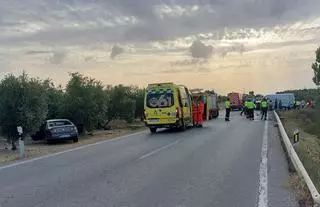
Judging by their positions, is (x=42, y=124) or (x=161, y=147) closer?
(x=161, y=147)

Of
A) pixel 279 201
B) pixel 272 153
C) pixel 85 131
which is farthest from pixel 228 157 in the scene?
pixel 85 131

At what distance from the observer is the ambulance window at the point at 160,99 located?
1255 inches

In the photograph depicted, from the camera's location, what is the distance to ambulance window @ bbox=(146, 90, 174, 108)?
31875mm

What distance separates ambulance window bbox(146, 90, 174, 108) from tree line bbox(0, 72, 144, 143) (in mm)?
5943

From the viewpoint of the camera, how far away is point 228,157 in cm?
1770

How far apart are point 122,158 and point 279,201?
8695mm

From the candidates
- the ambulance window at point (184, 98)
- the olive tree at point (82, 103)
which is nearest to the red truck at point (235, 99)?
the olive tree at point (82, 103)

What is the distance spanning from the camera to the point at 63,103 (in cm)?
4178

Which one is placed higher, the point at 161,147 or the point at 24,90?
the point at 24,90

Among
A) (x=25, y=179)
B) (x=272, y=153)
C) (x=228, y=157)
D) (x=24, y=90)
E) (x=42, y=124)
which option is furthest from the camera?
(x=42, y=124)

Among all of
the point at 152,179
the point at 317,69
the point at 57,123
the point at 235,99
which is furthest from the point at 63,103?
the point at 317,69

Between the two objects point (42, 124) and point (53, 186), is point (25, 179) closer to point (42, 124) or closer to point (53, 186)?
point (53, 186)

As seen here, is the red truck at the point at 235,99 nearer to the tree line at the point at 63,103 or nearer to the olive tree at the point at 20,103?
the tree line at the point at 63,103

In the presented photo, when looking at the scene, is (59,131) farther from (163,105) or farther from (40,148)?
(163,105)
